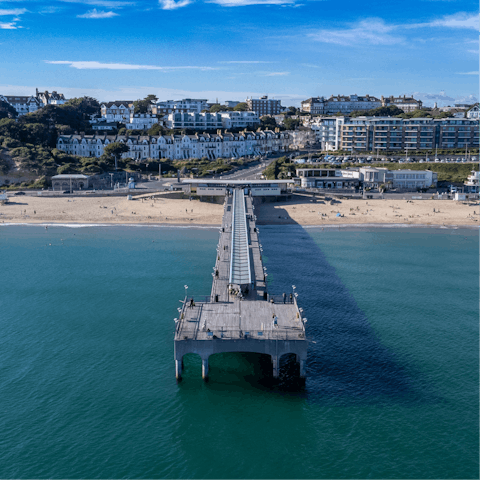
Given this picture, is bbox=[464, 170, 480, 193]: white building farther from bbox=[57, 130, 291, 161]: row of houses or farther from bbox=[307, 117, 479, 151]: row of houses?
bbox=[57, 130, 291, 161]: row of houses

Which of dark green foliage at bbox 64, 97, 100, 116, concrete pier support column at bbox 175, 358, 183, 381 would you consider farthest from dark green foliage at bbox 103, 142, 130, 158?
concrete pier support column at bbox 175, 358, 183, 381

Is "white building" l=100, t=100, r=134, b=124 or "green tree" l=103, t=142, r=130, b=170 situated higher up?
"white building" l=100, t=100, r=134, b=124

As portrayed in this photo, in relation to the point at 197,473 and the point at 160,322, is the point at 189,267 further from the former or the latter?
the point at 197,473

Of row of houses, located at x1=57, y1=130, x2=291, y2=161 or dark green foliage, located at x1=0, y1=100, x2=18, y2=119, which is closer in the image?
row of houses, located at x1=57, y1=130, x2=291, y2=161

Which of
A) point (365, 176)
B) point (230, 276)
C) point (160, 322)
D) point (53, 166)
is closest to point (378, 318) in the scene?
point (230, 276)

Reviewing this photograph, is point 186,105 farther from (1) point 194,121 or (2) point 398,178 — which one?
(2) point 398,178
